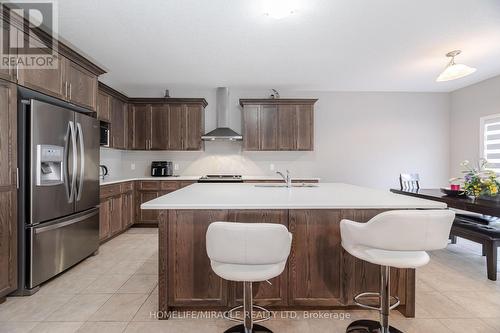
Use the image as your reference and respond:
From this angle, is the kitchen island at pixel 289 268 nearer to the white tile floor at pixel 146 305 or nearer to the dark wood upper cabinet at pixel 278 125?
the white tile floor at pixel 146 305

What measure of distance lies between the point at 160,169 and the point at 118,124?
1083mm

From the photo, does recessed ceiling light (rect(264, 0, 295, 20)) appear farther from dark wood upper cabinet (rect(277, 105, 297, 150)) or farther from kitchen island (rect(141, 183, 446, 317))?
dark wood upper cabinet (rect(277, 105, 297, 150))

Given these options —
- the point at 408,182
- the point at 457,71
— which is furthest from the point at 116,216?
the point at 457,71

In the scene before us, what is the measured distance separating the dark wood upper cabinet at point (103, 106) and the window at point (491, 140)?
6.26 m

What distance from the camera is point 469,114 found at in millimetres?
4848

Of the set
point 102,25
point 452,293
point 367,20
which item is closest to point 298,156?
point 367,20


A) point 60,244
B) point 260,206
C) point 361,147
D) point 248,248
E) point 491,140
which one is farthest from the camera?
point 361,147

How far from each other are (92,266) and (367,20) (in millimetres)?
4011

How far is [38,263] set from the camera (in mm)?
2393

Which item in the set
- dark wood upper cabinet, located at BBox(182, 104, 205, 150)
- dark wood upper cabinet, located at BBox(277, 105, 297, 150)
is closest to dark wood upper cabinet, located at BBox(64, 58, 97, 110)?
dark wood upper cabinet, located at BBox(182, 104, 205, 150)

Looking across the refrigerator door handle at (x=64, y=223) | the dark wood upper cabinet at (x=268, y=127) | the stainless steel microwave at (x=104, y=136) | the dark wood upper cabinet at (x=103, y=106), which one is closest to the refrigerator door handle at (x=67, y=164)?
the refrigerator door handle at (x=64, y=223)

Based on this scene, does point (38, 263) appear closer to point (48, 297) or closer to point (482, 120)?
point (48, 297)

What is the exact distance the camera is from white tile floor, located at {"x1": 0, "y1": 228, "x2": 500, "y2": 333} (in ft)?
6.26

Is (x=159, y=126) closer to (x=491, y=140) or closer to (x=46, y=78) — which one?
(x=46, y=78)
